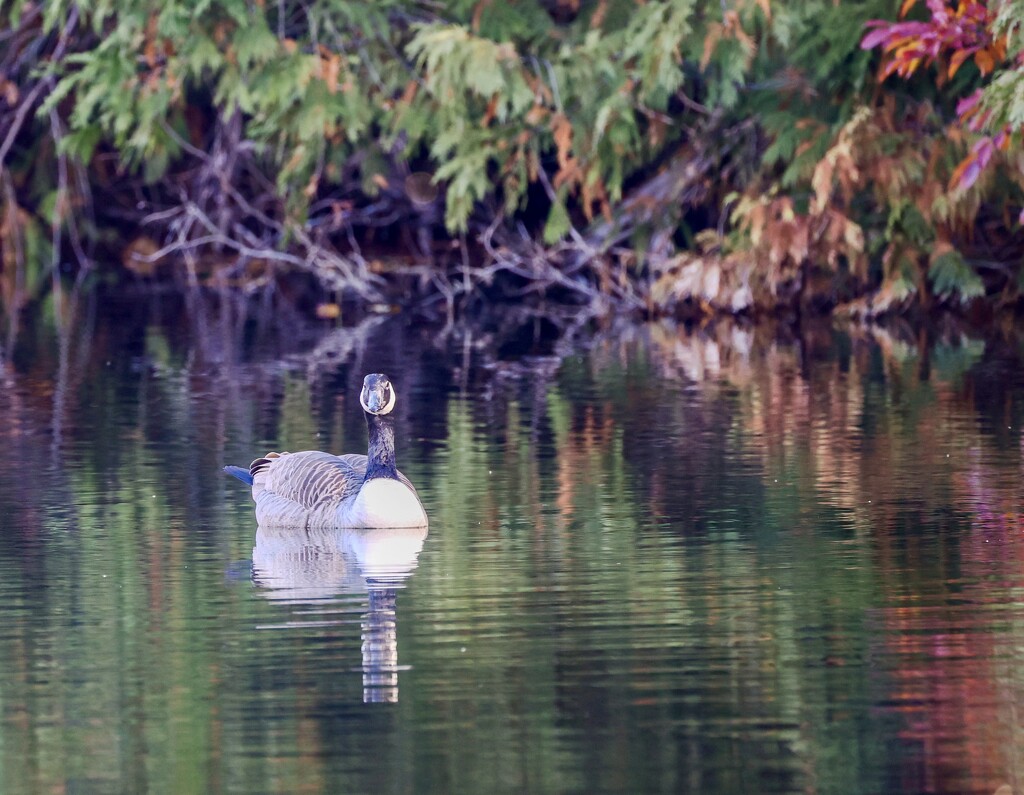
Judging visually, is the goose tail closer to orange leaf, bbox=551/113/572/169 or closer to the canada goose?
the canada goose

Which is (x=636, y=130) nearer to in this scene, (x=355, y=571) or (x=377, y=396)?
(x=377, y=396)

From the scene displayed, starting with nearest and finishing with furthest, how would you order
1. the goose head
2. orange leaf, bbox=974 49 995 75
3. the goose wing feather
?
the goose wing feather
the goose head
orange leaf, bbox=974 49 995 75

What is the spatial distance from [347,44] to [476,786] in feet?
58.1

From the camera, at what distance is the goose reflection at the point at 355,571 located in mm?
8359

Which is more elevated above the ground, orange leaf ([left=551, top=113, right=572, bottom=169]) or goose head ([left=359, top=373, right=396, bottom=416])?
orange leaf ([left=551, top=113, right=572, bottom=169])

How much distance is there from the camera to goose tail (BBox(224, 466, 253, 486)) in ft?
39.7

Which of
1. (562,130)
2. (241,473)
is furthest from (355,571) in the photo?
(562,130)

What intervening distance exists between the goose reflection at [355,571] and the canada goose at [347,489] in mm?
67

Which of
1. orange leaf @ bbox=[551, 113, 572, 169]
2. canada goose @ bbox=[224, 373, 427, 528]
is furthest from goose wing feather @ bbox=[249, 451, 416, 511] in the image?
orange leaf @ bbox=[551, 113, 572, 169]

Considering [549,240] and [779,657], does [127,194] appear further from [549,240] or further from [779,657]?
[779,657]

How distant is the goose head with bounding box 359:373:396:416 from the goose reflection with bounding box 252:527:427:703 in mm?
691

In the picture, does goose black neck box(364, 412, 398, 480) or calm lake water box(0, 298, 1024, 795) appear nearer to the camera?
calm lake water box(0, 298, 1024, 795)

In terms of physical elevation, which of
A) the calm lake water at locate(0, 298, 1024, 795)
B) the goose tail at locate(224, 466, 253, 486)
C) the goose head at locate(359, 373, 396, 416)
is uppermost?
the goose head at locate(359, 373, 396, 416)

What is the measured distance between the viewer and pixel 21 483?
500 inches
